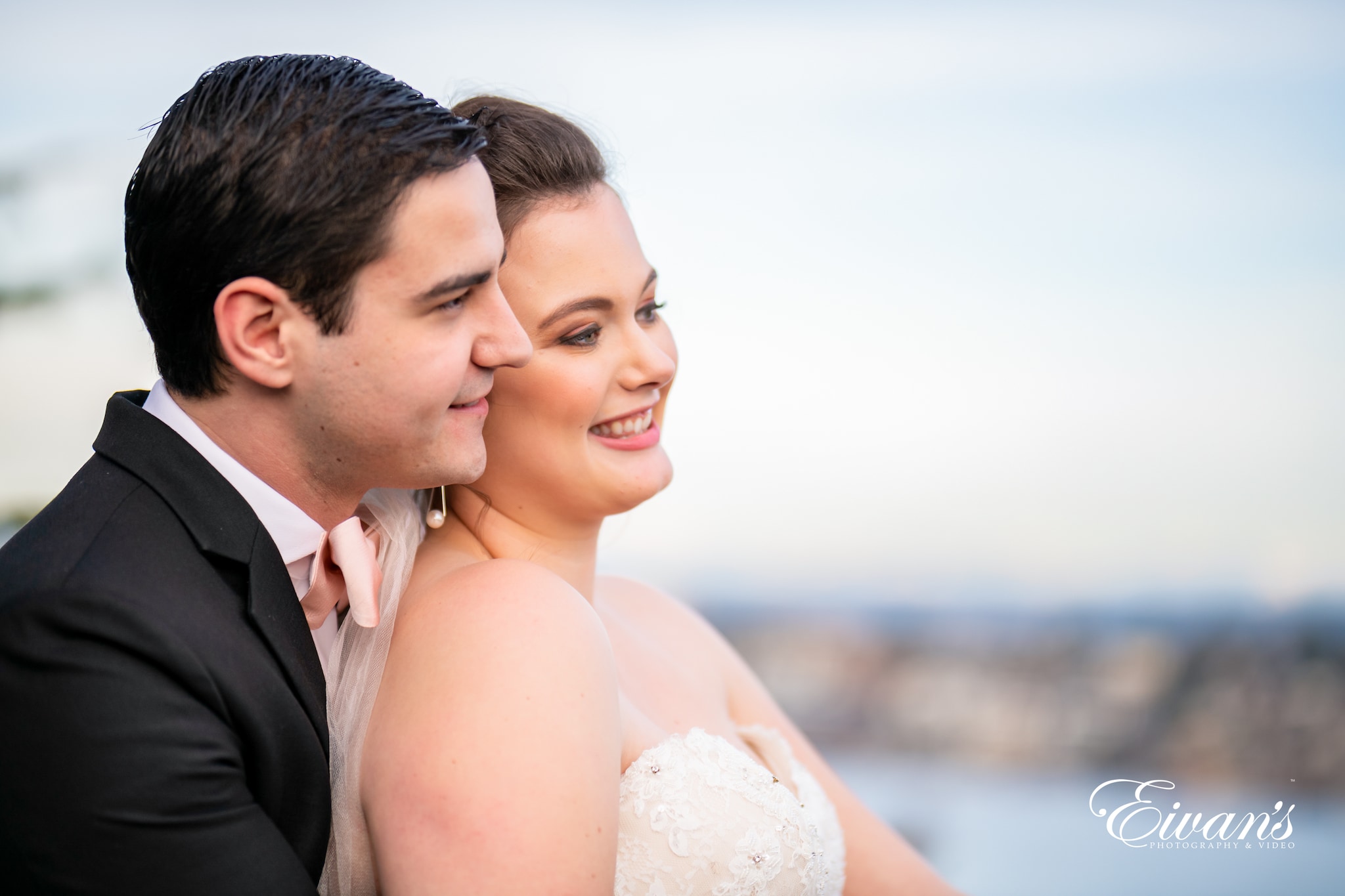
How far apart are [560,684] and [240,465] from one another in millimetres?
689

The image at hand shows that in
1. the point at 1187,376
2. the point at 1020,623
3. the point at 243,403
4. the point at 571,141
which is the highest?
the point at 571,141

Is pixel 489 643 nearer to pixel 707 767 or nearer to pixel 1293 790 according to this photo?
pixel 707 767

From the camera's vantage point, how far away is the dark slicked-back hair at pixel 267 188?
6.06ft

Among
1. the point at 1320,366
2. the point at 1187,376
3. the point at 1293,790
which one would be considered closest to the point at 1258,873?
the point at 1187,376

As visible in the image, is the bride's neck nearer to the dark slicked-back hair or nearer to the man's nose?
the man's nose

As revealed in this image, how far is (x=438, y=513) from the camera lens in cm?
248

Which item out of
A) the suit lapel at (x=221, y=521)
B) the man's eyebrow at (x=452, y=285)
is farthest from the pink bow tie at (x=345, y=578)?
the man's eyebrow at (x=452, y=285)

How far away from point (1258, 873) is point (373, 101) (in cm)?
497

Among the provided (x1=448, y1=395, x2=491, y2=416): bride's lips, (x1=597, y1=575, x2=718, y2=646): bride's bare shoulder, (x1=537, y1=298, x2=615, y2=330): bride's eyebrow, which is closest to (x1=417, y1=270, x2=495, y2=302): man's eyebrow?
(x1=448, y1=395, x2=491, y2=416): bride's lips

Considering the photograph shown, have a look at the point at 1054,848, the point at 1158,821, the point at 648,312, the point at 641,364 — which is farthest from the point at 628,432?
the point at 1054,848

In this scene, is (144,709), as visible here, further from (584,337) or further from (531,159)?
(531,159)

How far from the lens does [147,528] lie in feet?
5.68

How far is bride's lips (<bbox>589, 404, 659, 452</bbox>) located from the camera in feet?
8.16

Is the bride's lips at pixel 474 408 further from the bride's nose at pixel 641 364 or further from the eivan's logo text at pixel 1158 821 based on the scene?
the eivan's logo text at pixel 1158 821
